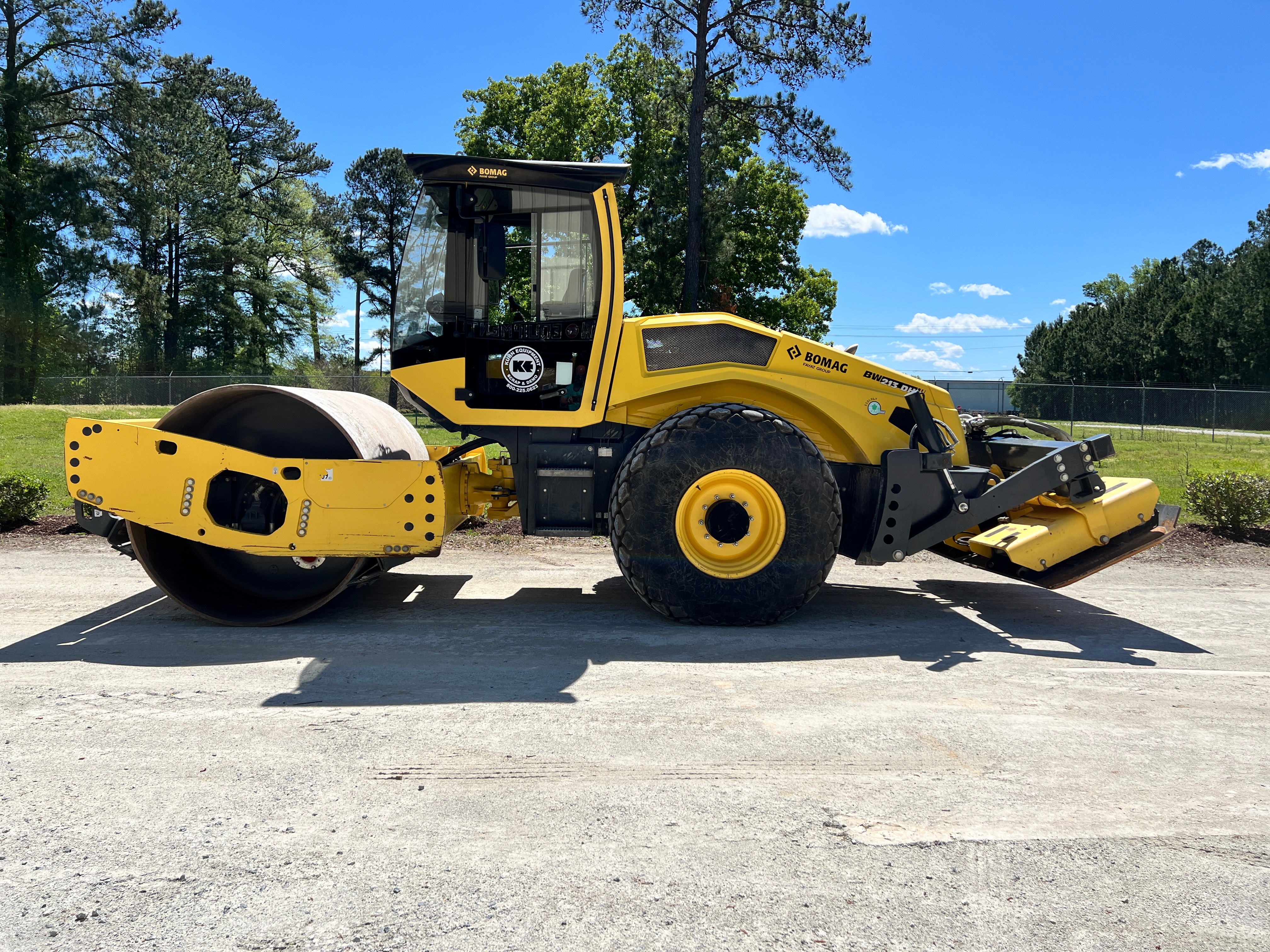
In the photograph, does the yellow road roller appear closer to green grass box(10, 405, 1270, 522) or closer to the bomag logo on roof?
the bomag logo on roof

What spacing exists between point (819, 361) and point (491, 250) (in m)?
2.32

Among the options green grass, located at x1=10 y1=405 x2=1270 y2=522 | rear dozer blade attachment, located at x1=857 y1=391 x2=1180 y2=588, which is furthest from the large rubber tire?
green grass, located at x1=10 y1=405 x2=1270 y2=522

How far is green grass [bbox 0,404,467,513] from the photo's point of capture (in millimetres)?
11922

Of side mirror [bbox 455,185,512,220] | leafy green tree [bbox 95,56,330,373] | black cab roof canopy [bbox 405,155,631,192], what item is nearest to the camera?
black cab roof canopy [bbox 405,155,631,192]

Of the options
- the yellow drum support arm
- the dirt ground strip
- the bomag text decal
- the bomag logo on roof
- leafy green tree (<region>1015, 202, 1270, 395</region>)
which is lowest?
the dirt ground strip

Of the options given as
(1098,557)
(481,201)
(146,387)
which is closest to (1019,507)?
(1098,557)

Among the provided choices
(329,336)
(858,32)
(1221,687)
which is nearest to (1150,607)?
(1221,687)

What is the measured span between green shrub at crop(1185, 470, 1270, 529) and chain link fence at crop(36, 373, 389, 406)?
86.8 ft

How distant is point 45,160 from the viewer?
120ft

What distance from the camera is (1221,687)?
193 inches

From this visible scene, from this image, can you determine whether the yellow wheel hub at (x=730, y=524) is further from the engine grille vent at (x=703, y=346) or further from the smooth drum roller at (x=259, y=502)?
the smooth drum roller at (x=259, y=502)

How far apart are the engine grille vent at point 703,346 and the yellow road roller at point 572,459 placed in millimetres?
13

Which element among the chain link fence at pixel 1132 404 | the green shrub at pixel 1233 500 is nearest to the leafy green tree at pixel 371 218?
the chain link fence at pixel 1132 404

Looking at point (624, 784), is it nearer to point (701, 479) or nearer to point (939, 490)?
point (701, 479)
